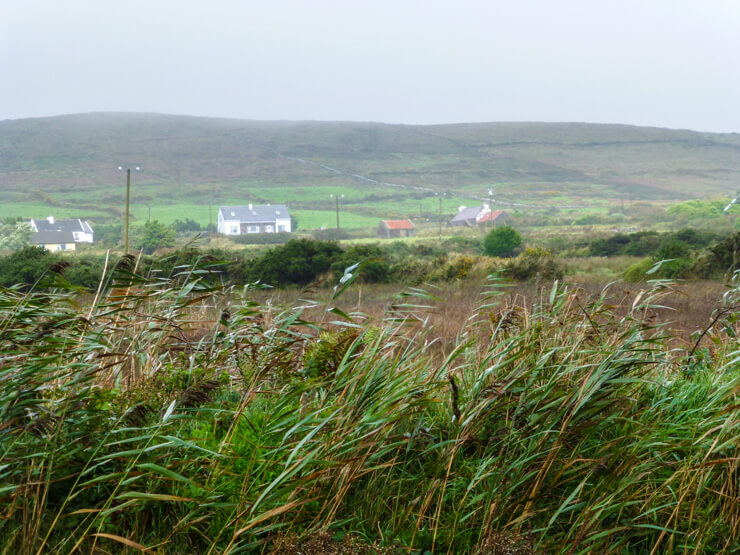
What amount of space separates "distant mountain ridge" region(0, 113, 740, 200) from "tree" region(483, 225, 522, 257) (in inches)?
2219

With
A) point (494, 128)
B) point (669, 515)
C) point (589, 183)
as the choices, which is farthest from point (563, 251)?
point (494, 128)

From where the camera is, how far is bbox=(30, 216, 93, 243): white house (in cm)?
4294

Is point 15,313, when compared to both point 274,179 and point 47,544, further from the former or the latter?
point 274,179

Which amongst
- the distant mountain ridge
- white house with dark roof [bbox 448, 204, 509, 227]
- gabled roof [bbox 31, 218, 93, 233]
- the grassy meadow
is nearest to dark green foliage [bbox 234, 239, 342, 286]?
the grassy meadow

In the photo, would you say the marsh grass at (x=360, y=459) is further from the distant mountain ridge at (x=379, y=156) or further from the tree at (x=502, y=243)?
the distant mountain ridge at (x=379, y=156)

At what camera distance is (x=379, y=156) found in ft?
377

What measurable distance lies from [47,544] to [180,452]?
1.76 feet

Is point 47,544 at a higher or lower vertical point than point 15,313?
lower

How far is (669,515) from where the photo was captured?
223cm

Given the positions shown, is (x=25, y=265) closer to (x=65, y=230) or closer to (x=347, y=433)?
(x=347, y=433)

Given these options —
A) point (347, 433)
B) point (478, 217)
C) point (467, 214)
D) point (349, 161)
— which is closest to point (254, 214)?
point (467, 214)

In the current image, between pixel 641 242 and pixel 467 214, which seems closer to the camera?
pixel 641 242

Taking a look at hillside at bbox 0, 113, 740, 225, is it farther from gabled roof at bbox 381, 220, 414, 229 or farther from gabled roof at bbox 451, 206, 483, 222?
gabled roof at bbox 381, 220, 414, 229

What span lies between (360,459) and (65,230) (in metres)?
48.5
